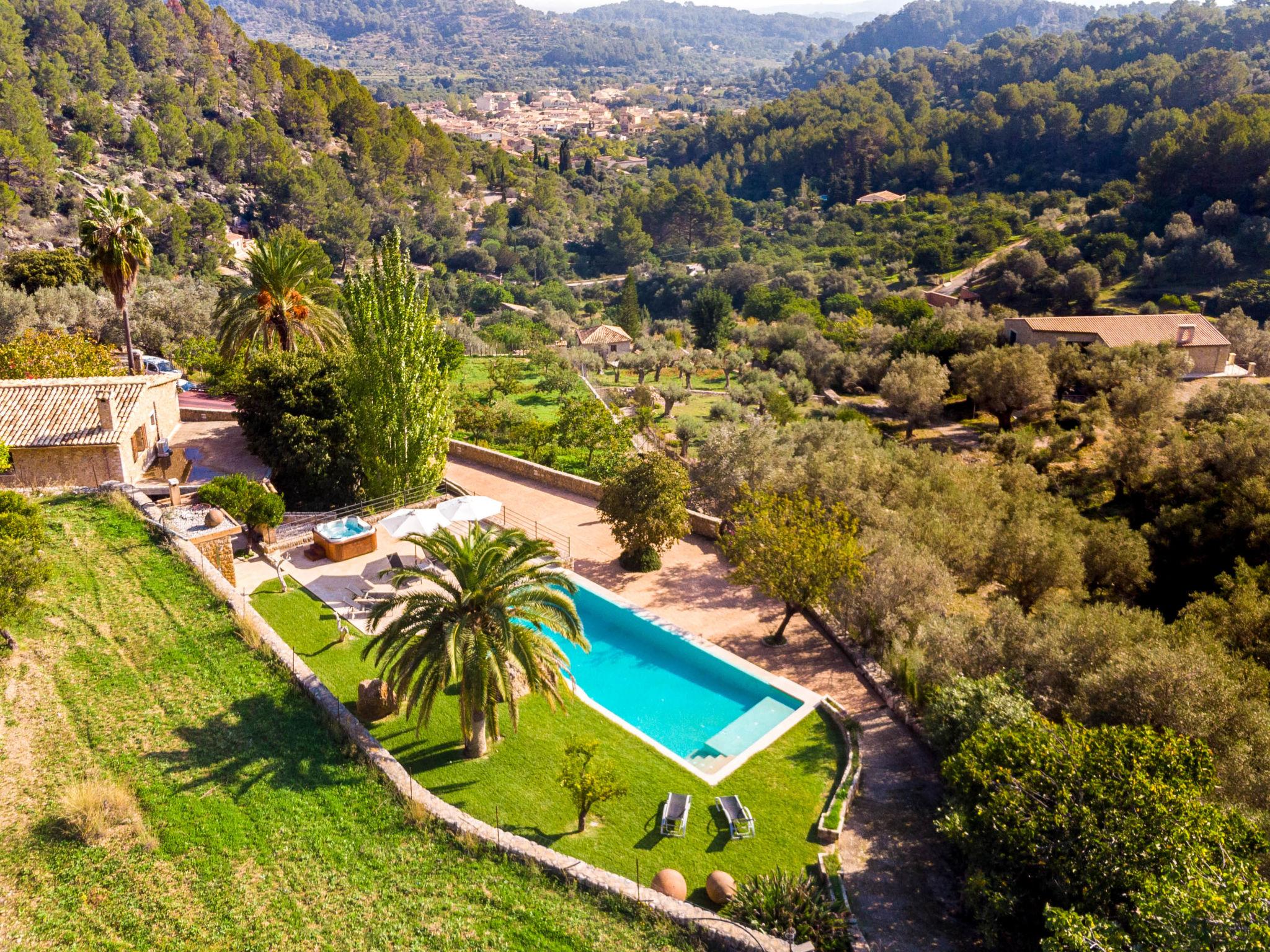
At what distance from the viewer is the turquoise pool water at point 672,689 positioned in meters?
Result: 14.9

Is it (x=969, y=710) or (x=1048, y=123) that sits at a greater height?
(x=1048, y=123)

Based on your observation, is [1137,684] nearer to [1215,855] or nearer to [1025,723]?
[1025,723]

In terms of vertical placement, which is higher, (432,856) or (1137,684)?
(1137,684)

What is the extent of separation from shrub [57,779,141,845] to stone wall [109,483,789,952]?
3055mm

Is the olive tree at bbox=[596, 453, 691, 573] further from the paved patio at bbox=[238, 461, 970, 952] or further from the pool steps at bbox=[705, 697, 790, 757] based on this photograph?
the pool steps at bbox=[705, 697, 790, 757]

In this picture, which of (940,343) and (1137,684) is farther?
(940,343)

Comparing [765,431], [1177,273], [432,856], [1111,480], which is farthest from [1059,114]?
[432,856]

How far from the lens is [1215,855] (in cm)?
929

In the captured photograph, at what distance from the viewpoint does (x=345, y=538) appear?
19625mm

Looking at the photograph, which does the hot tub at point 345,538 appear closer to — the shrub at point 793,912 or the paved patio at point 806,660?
the paved patio at point 806,660

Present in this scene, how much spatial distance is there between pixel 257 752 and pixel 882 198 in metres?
119

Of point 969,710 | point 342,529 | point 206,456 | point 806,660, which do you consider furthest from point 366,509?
point 969,710

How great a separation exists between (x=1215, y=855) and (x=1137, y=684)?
3.29 metres

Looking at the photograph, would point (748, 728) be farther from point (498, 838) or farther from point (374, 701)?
point (374, 701)
